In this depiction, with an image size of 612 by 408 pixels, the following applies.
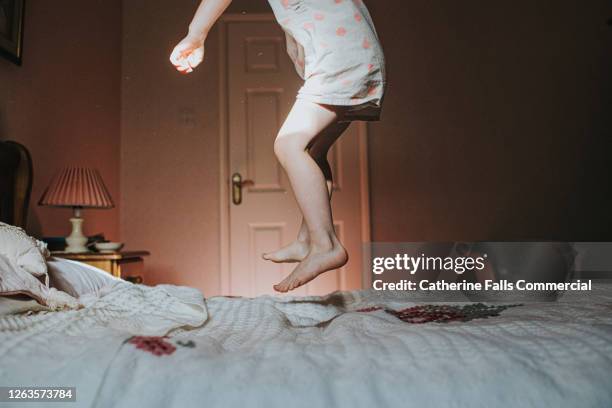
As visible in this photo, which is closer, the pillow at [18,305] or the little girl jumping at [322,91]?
the pillow at [18,305]

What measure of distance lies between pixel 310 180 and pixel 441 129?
6.16ft

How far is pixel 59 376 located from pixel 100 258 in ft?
3.79

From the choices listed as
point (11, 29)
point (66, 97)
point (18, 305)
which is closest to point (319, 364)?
point (18, 305)

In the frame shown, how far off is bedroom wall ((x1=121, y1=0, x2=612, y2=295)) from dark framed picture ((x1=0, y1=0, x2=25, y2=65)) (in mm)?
918

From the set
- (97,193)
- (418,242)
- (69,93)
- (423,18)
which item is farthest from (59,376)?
(423,18)

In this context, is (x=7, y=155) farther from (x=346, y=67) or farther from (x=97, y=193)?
(x=346, y=67)

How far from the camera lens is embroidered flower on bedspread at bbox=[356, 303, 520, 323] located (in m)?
0.87

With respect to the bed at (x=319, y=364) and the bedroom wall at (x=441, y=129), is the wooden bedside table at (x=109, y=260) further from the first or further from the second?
the bed at (x=319, y=364)

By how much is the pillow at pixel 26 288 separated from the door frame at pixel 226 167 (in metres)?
1.62

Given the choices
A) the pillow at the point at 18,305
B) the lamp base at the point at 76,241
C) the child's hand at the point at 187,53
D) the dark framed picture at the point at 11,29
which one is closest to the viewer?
the pillow at the point at 18,305

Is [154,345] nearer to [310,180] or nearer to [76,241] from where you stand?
[310,180]

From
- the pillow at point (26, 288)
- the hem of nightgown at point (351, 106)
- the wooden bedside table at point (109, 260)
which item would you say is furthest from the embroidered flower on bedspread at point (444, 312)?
the wooden bedside table at point (109, 260)

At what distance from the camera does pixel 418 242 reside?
8.59 ft

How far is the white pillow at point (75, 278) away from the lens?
1.08 m
